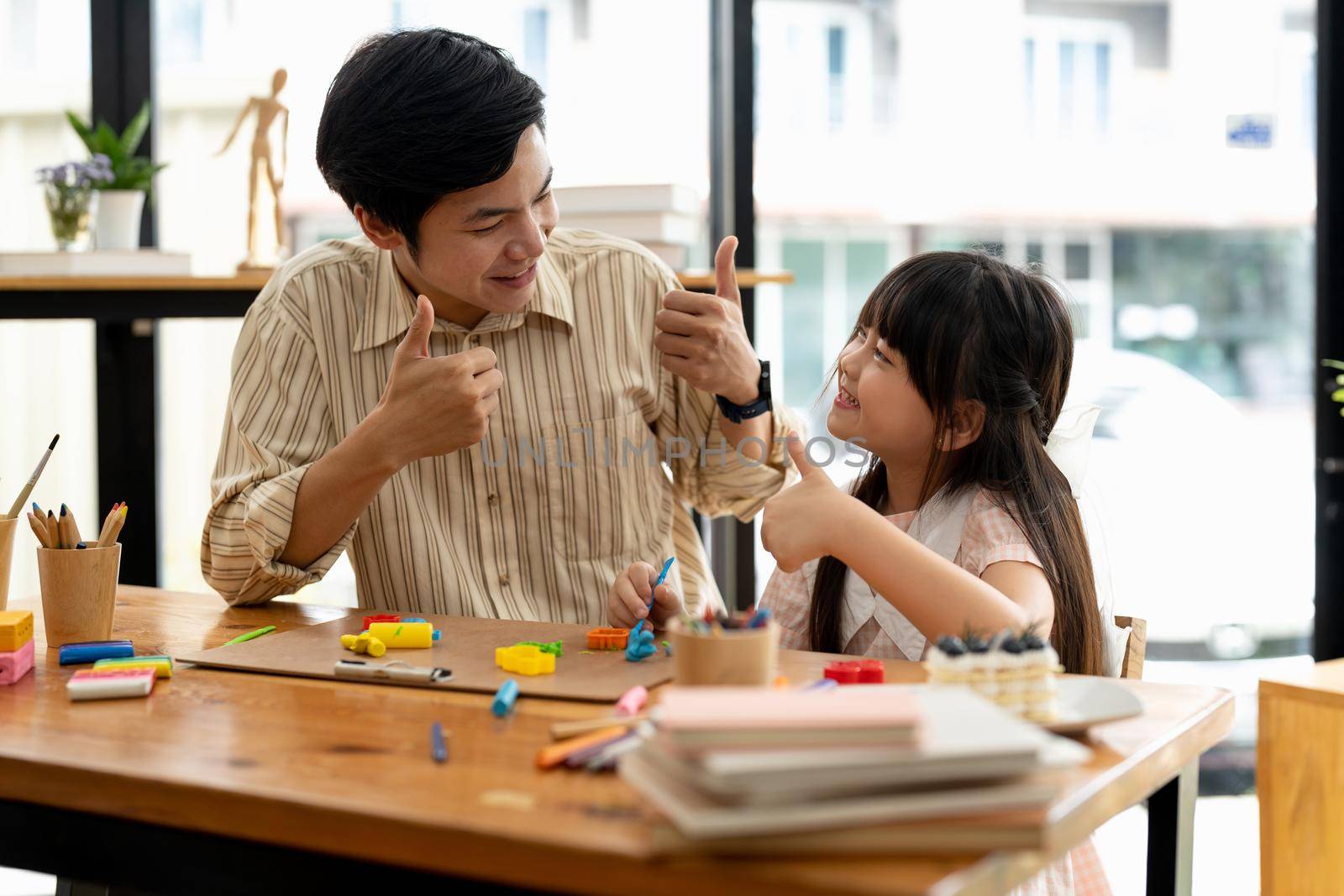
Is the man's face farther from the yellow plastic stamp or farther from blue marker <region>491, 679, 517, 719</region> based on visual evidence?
blue marker <region>491, 679, 517, 719</region>

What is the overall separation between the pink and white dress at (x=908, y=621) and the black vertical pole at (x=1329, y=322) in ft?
5.16

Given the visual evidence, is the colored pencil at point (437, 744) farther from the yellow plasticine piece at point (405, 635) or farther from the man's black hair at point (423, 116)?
the man's black hair at point (423, 116)

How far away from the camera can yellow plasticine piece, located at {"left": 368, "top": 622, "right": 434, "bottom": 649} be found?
1.33 m

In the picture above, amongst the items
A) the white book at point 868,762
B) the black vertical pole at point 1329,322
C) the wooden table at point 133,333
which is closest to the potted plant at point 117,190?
the wooden table at point 133,333

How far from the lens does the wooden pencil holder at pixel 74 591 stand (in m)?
1.35

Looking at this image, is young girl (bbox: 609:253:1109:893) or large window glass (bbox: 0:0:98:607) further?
large window glass (bbox: 0:0:98:607)

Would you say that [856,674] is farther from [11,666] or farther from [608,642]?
[11,666]

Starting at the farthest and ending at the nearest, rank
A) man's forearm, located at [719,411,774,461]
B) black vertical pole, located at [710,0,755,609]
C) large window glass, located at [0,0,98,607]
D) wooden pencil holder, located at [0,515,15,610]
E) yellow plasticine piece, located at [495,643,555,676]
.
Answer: large window glass, located at [0,0,98,607] → black vertical pole, located at [710,0,755,609] → man's forearm, located at [719,411,774,461] → wooden pencil holder, located at [0,515,15,610] → yellow plasticine piece, located at [495,643,555,676]

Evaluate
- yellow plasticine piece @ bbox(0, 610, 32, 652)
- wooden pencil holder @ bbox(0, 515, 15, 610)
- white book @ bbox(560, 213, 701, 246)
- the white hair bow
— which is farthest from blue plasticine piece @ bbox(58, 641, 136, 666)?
white book @ bbox(560, 213, 701, 246)

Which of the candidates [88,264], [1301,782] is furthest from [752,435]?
[88,264]

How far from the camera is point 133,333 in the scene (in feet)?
9.08

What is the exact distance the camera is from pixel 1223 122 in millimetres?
2713

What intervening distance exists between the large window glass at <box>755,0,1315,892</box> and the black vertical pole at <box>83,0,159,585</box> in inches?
52.2

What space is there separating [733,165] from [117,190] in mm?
1249
